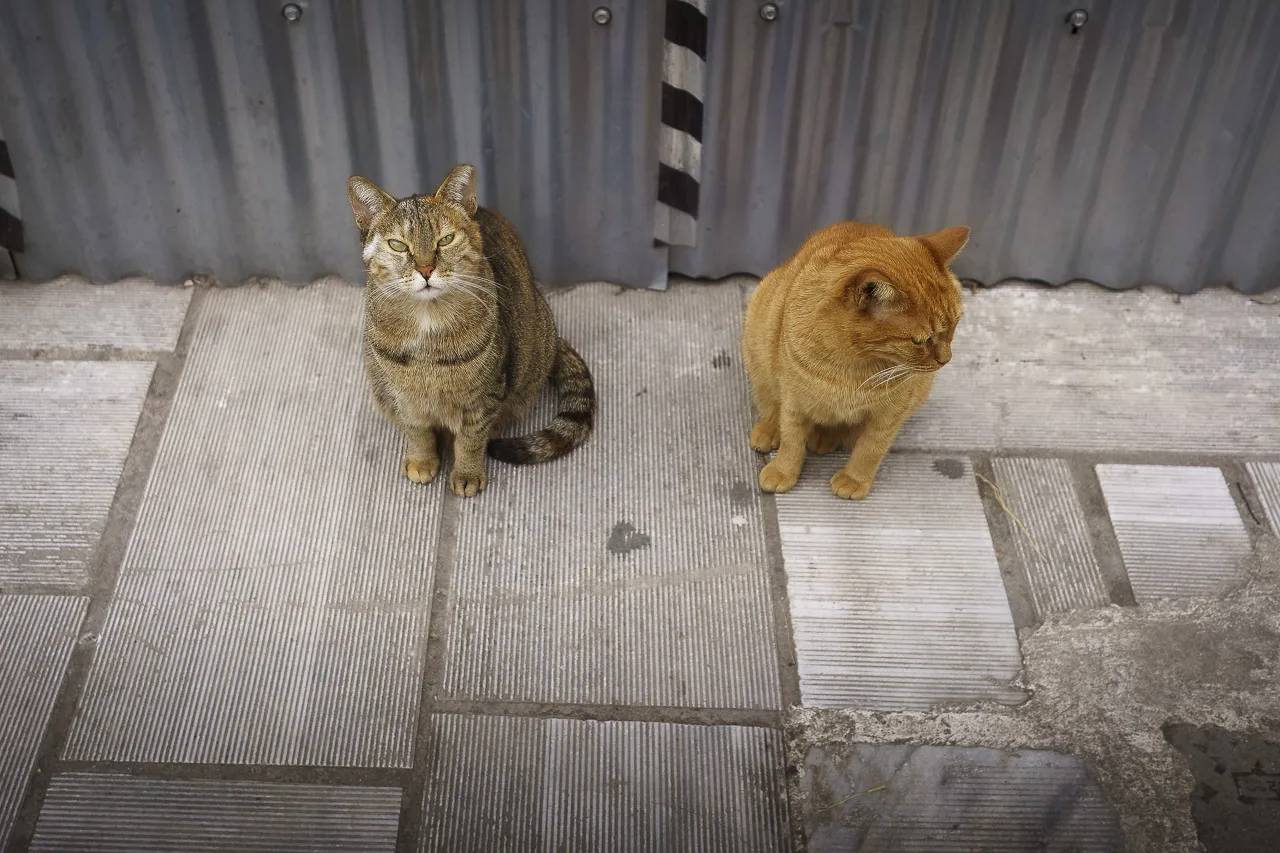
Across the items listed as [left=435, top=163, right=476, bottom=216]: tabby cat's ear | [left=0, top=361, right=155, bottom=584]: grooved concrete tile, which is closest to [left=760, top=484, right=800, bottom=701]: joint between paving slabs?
[left=435, top=163, right=476, bottom=216]: tabby cat's ear

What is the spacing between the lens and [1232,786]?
2650 millimetres

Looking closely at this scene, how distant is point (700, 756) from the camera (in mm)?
2697

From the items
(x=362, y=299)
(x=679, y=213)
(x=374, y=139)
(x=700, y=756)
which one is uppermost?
(x=374, y=139)

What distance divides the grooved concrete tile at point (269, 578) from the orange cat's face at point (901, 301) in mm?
1448

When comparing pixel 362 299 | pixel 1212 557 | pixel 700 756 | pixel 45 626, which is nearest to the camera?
pixel 700 756

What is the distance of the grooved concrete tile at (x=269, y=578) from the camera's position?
8.90 ft

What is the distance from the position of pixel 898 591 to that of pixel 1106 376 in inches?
51.6

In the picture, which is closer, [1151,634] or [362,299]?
[1151,634]

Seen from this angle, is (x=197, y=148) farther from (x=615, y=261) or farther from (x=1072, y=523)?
(x=1072, y=523)

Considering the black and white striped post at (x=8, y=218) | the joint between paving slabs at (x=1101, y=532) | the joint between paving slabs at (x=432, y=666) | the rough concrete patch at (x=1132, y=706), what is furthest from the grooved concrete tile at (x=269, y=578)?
the joint between paving slabs at (x=1101, y=532)

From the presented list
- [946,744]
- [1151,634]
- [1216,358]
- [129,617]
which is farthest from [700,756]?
[1216,358]

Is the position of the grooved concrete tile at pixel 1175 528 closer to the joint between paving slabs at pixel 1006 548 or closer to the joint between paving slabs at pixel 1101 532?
the joint between paving slabs at pixel 1101 532

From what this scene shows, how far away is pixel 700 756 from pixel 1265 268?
117 inches

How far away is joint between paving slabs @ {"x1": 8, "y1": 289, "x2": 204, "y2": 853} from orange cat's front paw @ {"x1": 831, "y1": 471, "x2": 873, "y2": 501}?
2213 millimetres
